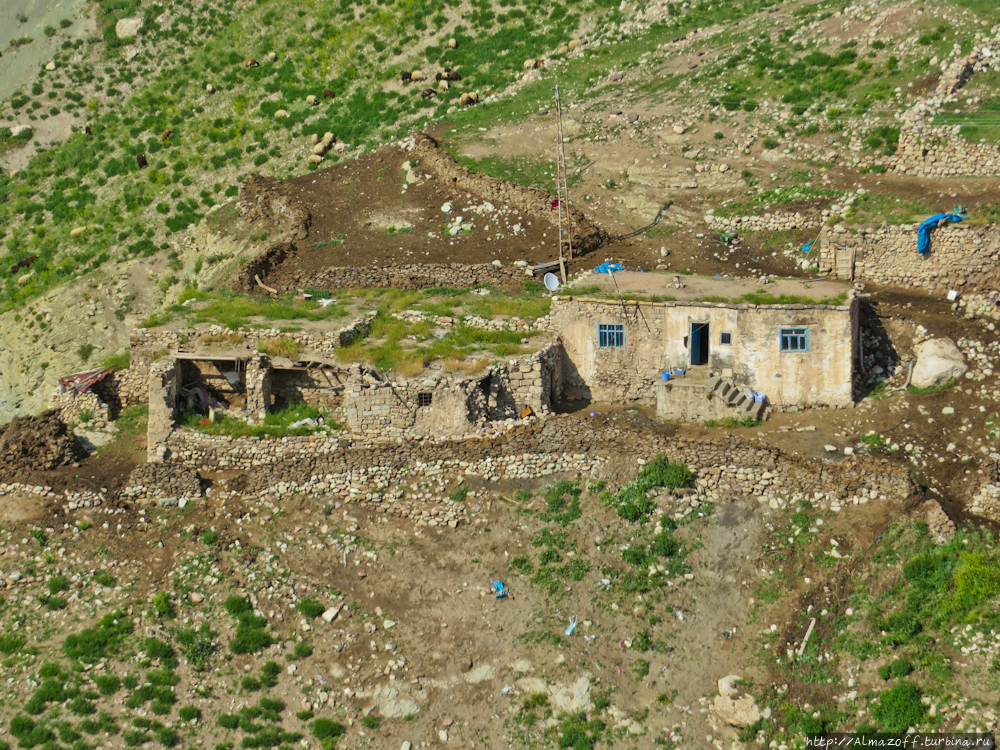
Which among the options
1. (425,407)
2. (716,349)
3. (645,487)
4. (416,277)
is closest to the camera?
(645,487)

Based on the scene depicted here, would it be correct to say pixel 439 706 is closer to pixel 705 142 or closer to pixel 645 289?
pixel 645 289

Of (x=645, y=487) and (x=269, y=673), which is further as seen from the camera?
(x=645, y=487)

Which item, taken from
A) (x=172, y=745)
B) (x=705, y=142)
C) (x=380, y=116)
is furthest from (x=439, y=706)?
(x=380, y=116)

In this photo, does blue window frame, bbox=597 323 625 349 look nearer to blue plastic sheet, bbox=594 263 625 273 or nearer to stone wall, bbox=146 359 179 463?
blue plastic sheet, bbox=594 263 625 273

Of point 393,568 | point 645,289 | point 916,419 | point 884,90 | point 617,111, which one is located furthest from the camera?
point 617,111

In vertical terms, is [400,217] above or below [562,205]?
below

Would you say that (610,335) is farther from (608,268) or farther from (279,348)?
(279,348)

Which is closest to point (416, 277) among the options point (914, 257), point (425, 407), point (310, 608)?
point (425, 407)
